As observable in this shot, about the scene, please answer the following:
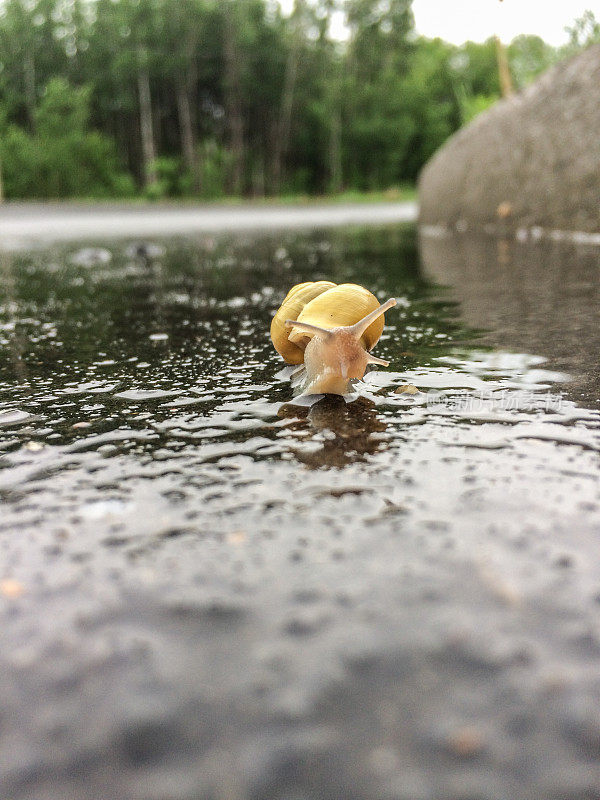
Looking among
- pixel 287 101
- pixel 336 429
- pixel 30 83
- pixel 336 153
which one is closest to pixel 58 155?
pixel 30 83

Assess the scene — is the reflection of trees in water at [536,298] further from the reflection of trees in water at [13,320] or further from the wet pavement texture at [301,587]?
the reflection of trees in water at [13,320]

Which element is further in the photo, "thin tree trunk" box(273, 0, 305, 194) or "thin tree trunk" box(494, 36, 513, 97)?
"thin tree trunk" box(273, 0, 305, 194)

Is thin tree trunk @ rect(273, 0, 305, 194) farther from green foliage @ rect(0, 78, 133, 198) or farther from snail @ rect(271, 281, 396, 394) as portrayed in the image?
snail @ rect(271, 281, 396, 394)

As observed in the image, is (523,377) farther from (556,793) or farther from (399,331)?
(556,793)

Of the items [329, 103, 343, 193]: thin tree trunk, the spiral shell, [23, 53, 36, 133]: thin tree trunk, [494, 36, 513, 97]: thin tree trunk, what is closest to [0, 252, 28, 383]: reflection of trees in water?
the spiral shell

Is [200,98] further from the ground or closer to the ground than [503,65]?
further from the ground

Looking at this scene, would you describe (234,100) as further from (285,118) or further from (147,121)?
(147,121)
